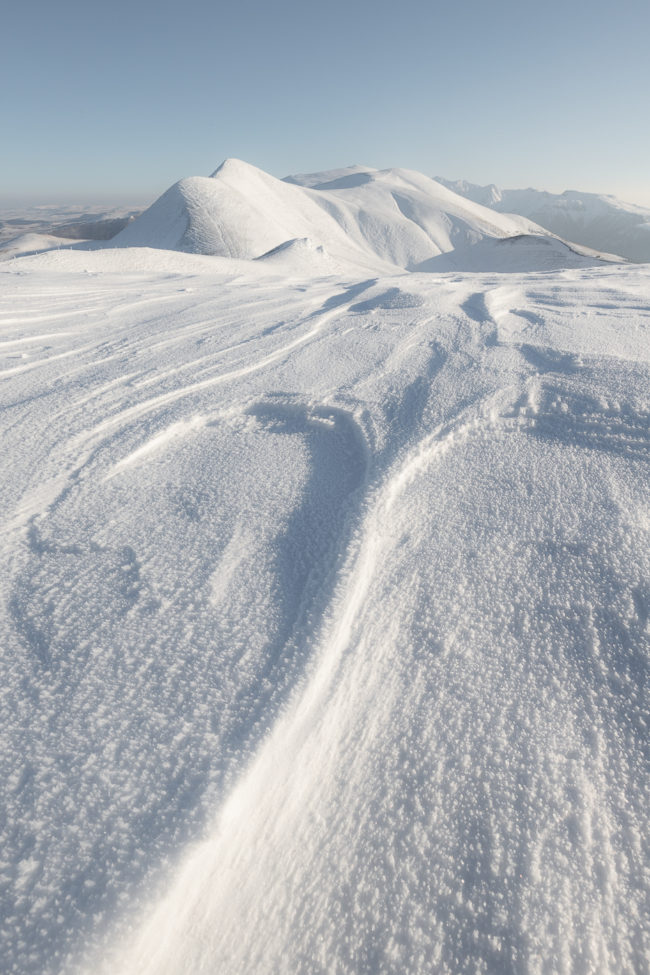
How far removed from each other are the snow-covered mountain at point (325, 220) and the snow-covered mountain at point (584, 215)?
44652 millimetres

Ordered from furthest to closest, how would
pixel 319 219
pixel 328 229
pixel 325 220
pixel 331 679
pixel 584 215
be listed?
1. pixel 584 215
2. pixel 325 220
3. pixel 319 219
4. pixel 328 229
5. pixel 331 679

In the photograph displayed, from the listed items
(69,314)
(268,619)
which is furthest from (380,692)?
(69,314)

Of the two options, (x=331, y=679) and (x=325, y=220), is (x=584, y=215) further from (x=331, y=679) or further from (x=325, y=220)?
(x=331, y=679)

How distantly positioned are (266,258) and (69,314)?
943 centimetres

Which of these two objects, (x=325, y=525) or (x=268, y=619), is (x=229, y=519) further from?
(x=268, y=619)

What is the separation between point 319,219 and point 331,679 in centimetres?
3540

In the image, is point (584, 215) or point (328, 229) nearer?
point (328, 229)

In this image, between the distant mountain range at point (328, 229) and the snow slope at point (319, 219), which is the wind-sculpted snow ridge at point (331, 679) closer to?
the distant mountain range at point (328, 229)

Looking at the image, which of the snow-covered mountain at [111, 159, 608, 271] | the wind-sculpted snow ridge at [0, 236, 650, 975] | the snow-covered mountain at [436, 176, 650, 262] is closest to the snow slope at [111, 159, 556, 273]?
the snow-covered mountain at [111, 159, 608, 271]

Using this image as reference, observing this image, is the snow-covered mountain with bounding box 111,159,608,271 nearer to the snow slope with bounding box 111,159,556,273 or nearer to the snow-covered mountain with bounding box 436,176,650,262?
the snow slope with bounding box 111,159,556,273

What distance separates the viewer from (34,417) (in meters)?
2.30

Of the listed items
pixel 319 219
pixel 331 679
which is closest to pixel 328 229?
pixel 319 219

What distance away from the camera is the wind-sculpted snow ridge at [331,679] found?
761mm

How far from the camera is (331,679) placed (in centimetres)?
111
